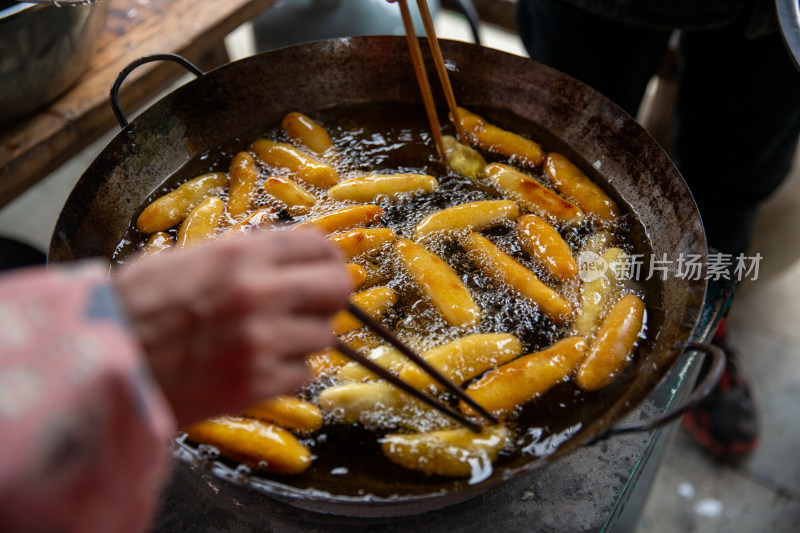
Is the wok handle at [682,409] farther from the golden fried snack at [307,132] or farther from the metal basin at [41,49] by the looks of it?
the metal basin at [41,49]

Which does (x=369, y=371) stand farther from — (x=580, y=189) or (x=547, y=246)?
(x=580, y=189)

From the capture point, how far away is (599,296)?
56.3 inches

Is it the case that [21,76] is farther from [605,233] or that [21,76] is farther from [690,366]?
[690,366]

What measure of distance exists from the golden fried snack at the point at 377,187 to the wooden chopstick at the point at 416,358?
0.62 m

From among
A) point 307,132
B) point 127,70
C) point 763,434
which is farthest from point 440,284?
point 763,434

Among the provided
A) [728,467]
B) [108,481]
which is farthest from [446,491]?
[728,467]

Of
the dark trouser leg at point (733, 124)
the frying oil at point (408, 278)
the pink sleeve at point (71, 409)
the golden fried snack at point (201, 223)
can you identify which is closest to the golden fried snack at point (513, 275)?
the frying oil at point (408, 278)

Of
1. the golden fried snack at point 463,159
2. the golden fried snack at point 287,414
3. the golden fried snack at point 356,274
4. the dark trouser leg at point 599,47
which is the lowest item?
the golden fried snack at point 287,414

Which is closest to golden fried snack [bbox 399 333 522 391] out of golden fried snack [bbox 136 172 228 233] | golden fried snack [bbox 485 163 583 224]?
golden fried snack [bbox 485 163 583 224]

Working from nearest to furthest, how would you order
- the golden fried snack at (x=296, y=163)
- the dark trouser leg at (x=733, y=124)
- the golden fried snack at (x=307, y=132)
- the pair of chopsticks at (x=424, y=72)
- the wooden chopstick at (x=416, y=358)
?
the wooden chopstick at (x=416, y=358) → the pair of chopsticks at (x=424, y=72) → the golden fried snack at (x=296, y=163) → the golden fried snack at (x=307, y=132) → the dark trouser leg at (x=733, y=124)

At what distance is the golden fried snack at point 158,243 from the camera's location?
5.04 feet

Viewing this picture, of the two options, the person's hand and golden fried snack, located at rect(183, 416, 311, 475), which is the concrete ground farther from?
the person's hand

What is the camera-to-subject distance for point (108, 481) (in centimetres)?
62

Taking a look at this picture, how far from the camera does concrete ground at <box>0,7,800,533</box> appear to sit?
8.05ft
